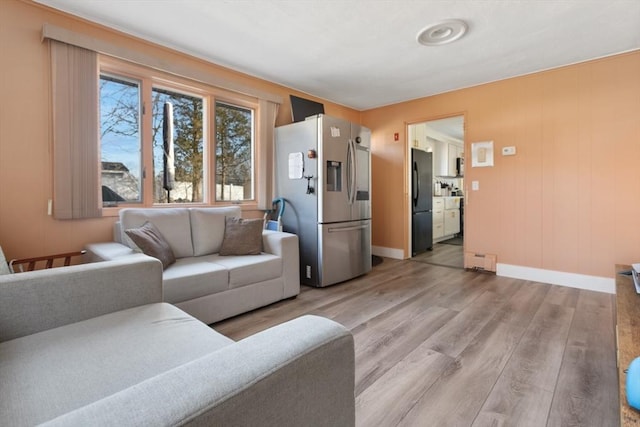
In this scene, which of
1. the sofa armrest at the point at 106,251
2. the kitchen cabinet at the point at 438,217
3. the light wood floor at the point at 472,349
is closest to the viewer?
the light wood floor at the point at 472,349

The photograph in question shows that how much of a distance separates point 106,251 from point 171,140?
4.40ft

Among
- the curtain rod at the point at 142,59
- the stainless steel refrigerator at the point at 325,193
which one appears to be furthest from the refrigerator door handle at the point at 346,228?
the curtain rod at the point at 142,59

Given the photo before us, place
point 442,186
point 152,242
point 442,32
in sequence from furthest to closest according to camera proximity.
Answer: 1. point 442,186
2. point 442,32
3. point 152,242

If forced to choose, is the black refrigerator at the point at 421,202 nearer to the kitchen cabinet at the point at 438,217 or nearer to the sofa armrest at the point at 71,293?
the kitchen cabinet at the point at 438,217

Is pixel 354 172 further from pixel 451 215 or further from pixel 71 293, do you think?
pixel 451 215

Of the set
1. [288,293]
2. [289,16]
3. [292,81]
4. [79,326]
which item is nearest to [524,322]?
[288,293]

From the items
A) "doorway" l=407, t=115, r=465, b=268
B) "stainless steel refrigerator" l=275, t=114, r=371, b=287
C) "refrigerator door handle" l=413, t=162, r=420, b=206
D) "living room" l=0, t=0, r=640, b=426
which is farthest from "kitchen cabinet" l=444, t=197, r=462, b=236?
"stainless steel refrigerator" l=275, t=114, r=371, b=287

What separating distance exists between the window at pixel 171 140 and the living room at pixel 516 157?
24 cm

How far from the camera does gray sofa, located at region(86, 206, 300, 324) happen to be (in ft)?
7.31

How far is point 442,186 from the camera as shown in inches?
269

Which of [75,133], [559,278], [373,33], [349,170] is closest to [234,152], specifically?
[349,170]

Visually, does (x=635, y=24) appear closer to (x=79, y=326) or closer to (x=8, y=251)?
(x=79, y=326)

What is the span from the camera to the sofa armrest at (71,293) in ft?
4.05

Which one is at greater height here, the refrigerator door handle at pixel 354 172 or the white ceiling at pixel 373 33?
the white ceiling at pixel 373 33
